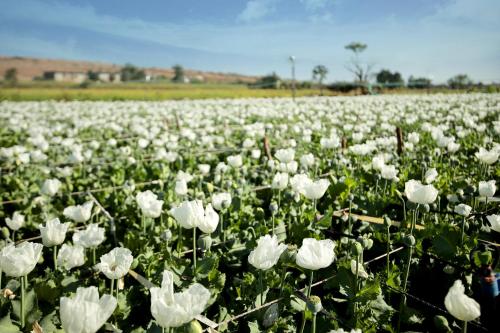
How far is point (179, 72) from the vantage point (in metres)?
70.7

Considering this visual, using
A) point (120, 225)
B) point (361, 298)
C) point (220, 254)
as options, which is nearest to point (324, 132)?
point (120, 225)

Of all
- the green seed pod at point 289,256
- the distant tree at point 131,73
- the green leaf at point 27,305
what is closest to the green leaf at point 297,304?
the green seed pod at point 289,256

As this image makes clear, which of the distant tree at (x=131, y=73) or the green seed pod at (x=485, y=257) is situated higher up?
the distant tree at (x=131, y=73)

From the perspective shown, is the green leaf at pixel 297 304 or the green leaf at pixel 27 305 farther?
the green leaf at pixel 297 304

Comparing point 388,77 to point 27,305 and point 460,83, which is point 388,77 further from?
point 27,305

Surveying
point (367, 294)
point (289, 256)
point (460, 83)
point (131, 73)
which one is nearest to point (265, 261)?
point (289, 256)

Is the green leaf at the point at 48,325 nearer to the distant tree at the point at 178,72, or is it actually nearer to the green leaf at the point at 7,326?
the green leaf at the point at 7,326

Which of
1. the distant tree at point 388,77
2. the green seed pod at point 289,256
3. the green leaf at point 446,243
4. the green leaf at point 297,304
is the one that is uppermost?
the distant tree at point 388,77

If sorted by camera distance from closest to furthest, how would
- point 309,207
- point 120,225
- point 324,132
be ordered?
point 309,207 → point 120,225 → point 324,132

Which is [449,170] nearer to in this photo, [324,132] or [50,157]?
[324,132]

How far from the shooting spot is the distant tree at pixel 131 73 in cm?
5946

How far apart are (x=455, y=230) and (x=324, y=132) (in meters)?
5.48

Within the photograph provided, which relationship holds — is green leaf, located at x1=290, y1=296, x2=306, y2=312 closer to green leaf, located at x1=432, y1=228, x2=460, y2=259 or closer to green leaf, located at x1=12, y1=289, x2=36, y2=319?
green leaf, located at x1=432, y1=228, x2=460, y2=259

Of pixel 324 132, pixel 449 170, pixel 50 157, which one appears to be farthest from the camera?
pixel 324 132
